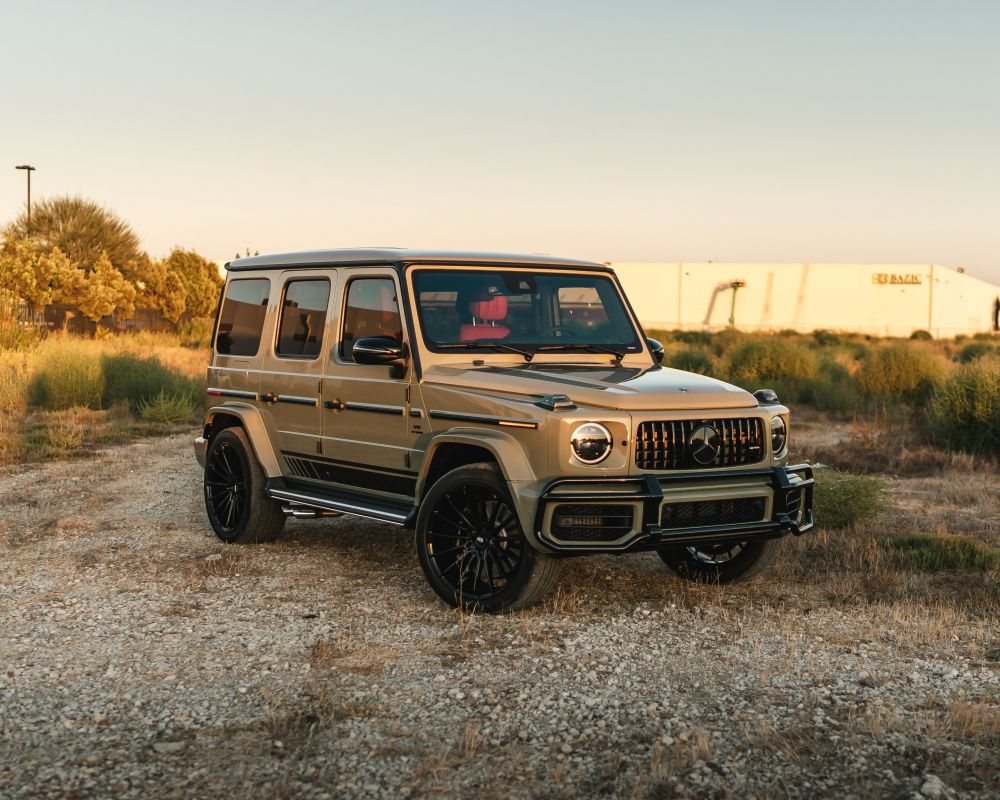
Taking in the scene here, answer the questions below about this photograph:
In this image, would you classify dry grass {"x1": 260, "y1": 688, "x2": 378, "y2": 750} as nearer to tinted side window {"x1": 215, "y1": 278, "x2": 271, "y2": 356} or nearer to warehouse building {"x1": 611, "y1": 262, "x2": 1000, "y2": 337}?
tinted side window {"x1": 215, "y1": 278, "x2": 271, "y2": 356}

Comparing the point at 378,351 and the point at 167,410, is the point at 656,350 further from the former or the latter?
the point at 167,410

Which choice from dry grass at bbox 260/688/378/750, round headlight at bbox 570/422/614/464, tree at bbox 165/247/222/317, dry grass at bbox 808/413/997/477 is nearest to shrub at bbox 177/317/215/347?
tree at bbox 165/247/222/317

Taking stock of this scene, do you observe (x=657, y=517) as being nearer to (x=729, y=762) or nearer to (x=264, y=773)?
(x=729, y=762)

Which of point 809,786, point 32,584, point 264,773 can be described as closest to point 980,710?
point 809,786

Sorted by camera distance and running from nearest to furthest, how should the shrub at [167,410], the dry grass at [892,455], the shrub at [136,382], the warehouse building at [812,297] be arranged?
the dry grass at [892,455] < the shrub at [167,410] < the shrub at [136,382] < the warehouse building at [812,297]

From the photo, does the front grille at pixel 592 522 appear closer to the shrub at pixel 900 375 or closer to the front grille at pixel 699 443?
the front grille at pixel 699 443

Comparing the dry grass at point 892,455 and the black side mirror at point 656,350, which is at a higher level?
the black side mirror at point 656,350

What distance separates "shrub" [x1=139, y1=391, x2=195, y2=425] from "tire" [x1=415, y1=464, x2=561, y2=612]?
37.5ft

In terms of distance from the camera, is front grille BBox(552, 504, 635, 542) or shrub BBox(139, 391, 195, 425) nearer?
front grille BBox(552, 504, 635, 542)

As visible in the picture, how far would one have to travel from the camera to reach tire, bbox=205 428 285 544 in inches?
327

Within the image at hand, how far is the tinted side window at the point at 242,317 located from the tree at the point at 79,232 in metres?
31.4

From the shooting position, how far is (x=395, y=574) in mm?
7625

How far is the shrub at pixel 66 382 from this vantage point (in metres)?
18.4

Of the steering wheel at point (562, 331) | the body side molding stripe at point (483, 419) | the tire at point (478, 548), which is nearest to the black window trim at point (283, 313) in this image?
the body side molding stripe at point (483, 419)
